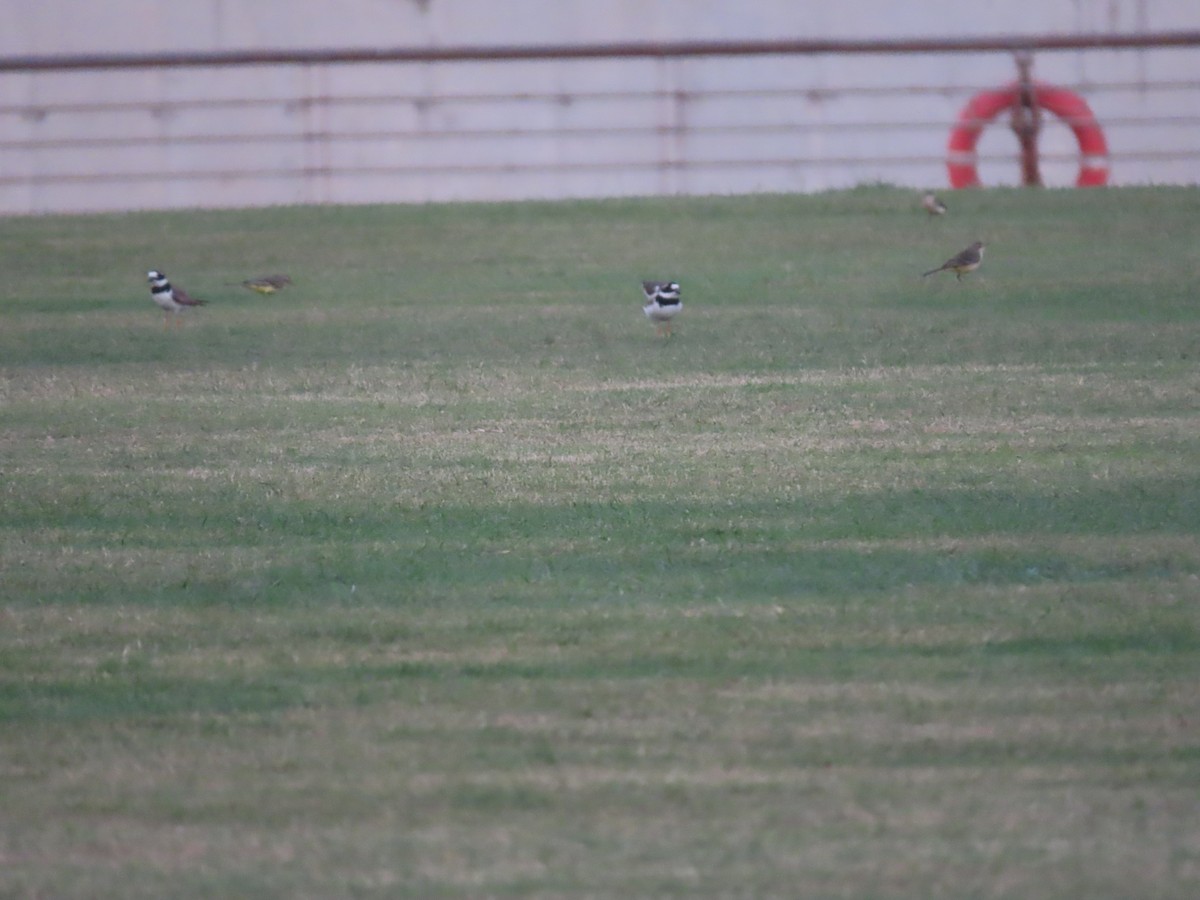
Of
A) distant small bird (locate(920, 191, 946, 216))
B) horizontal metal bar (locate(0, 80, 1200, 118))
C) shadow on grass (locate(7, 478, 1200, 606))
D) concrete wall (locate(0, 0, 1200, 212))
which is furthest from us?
concrete wall (locate(0, 0, 1200, 212))

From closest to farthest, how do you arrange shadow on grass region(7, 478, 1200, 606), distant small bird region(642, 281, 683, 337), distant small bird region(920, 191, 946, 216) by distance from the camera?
shadow on grass region(7, 478, 1200, 606) < distant small bird region(642, 281, 683, 337) < distant small bird region(920, 191, 946, 216)

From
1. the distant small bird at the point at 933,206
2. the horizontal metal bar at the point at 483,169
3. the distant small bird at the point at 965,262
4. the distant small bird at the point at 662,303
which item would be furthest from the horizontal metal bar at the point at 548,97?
the distant small bird at the point at 662,303

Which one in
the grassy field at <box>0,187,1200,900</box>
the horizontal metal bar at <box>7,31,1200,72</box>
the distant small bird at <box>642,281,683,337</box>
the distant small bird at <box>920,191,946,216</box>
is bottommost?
the grassy field at <box>0,187,1200,900</box>

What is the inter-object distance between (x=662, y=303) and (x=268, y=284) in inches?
152

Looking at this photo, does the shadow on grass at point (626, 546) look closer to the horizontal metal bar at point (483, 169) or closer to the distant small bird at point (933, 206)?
the distant small bird at point (933, 206)

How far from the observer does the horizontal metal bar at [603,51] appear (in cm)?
1967

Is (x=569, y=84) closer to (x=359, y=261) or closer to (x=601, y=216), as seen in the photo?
(x=601, y=216)

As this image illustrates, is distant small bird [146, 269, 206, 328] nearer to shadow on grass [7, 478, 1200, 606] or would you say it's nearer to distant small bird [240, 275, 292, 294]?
distant small bird [240, 275, 292, 294]

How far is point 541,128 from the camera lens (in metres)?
20.6

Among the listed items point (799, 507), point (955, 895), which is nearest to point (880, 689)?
point (955, 895)

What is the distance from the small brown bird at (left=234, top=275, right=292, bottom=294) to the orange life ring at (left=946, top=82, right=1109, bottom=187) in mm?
8559

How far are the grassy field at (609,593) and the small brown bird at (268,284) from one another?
147mm

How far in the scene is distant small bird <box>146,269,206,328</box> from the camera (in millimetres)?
14281

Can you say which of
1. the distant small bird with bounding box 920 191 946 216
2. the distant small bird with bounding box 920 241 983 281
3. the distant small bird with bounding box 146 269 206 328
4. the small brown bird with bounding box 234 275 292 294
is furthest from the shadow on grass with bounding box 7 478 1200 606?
the distant small bird with bounding box 920 191 946 216
